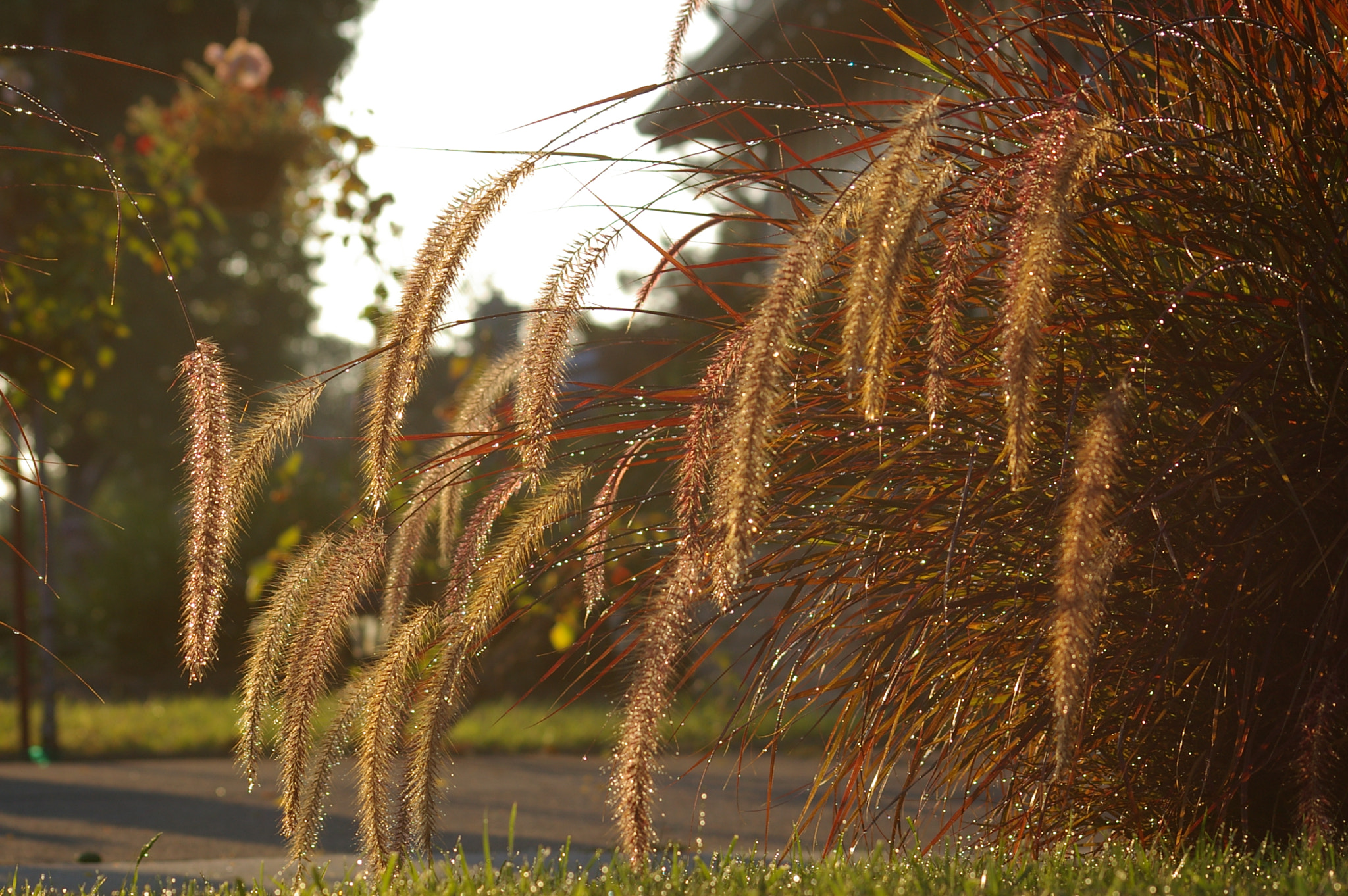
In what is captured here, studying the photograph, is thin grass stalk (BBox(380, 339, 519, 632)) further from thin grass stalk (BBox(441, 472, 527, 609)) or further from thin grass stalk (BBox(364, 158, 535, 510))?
thin grass stalk (BBox(364, 158, 535, 510))

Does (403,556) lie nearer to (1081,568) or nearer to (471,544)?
(471,544)

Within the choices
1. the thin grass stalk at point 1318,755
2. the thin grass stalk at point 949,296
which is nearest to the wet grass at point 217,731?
the thin grass stalk at point 1318,755

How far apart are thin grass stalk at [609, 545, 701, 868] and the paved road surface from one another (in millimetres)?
1196

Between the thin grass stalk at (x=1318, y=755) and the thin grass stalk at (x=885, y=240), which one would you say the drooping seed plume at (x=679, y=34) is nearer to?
the thin grass stalk at (x=885, y=240)

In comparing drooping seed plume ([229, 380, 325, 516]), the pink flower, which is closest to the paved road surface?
drooping seed plume ([229, 380, 325, 516])

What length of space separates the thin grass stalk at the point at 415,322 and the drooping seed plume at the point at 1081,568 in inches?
42.2

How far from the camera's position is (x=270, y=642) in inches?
88.2

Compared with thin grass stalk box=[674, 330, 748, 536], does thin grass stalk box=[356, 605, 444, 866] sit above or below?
below

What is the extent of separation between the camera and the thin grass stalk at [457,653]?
2.17m

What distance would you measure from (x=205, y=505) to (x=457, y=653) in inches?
19.1

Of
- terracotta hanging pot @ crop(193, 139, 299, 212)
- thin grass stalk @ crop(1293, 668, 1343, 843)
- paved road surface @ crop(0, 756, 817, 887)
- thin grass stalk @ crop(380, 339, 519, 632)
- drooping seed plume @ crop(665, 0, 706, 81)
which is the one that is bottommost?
paved road surface @ crop(0, 756, 817, 887)

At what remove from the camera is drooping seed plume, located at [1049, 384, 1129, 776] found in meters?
1.52

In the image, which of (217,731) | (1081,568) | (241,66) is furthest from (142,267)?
(1081,568)

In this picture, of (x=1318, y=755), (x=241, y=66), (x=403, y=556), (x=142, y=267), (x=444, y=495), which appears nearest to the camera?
(x=1318, y=755)
